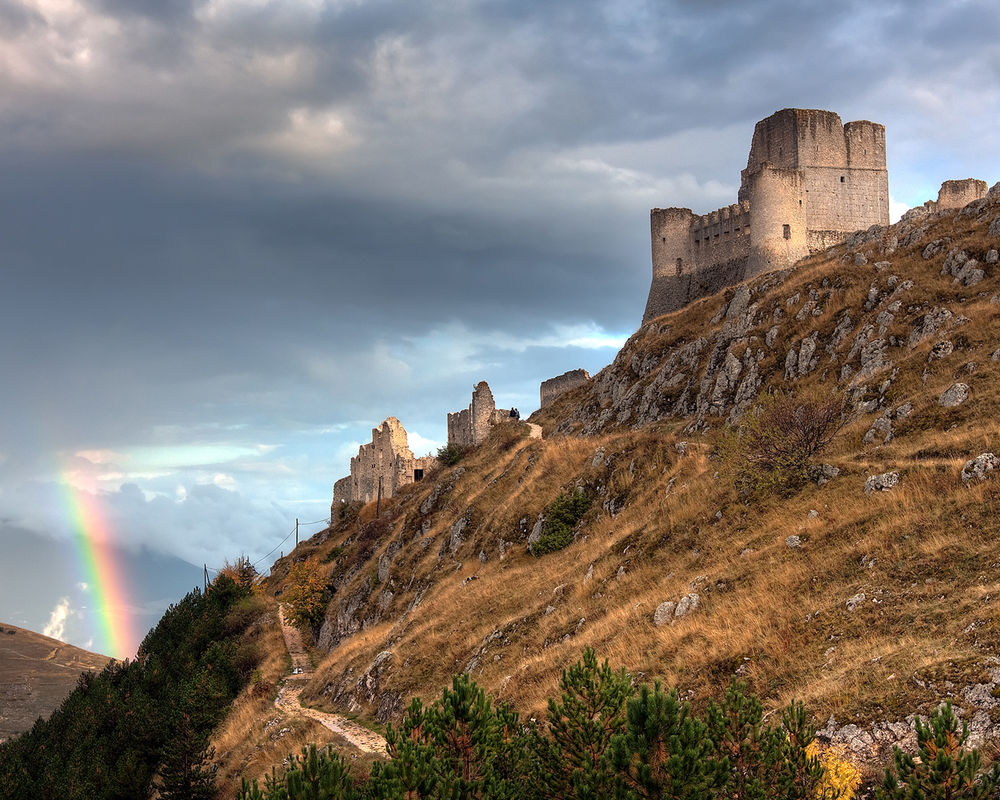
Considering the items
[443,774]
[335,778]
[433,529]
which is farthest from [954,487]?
[433,529]

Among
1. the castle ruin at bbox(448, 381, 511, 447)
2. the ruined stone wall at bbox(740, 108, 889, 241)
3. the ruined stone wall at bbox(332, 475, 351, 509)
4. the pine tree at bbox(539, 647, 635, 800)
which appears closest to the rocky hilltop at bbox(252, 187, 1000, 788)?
the pine tree at bbox(539, 647, 635, 800)

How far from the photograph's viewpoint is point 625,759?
454 inches

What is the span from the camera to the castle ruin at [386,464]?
279 ft

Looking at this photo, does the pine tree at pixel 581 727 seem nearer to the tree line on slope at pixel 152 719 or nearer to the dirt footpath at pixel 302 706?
the dirt footpath at pixel 302 706

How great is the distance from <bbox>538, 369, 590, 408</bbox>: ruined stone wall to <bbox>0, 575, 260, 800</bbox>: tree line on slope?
3084 cm

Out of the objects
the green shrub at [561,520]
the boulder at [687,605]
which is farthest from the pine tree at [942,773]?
the green shrub at [561,520]

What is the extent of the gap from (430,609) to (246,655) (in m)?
22.0

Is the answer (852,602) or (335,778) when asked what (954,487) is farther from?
(335,778)

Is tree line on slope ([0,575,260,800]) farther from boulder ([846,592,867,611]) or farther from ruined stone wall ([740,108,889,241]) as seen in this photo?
ruined stone wall ([740,108,889,241])

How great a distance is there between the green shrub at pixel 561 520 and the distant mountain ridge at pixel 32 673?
8932 cm

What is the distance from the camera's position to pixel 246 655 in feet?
173

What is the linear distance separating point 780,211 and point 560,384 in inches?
980

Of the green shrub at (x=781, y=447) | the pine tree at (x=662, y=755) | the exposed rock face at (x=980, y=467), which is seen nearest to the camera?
the pine tree at (x=662, y=755)

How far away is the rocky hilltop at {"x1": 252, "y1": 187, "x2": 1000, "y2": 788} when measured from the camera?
53.1ft
